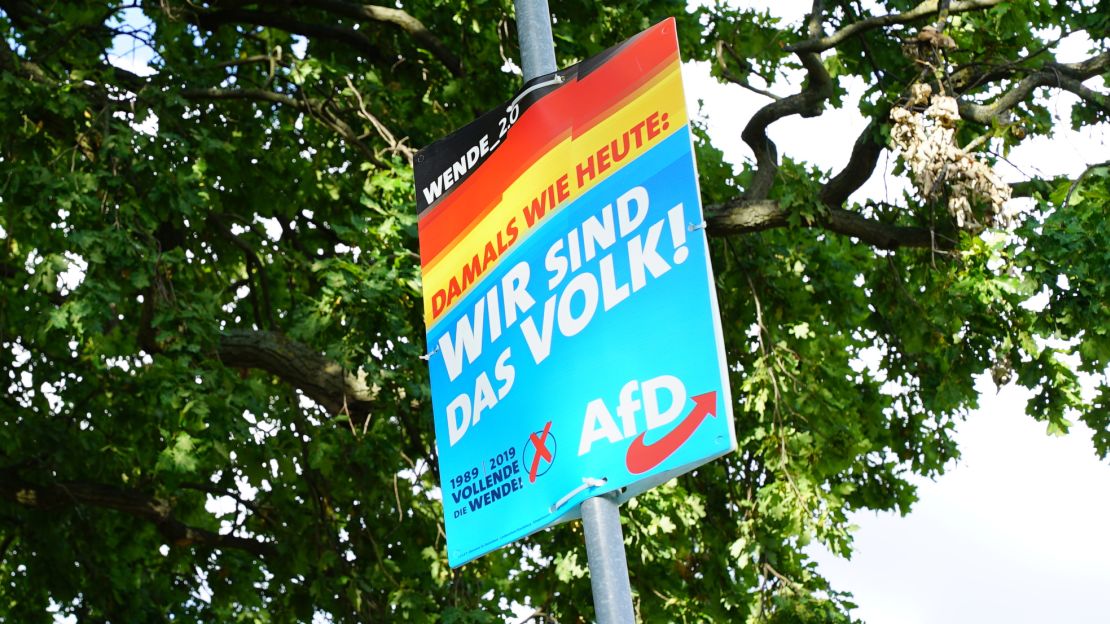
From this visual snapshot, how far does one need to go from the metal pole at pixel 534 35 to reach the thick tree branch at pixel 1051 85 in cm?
423

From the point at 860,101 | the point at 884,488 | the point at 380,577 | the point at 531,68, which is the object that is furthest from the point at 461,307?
the point at 884,488

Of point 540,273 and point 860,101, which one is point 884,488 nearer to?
point 860,101

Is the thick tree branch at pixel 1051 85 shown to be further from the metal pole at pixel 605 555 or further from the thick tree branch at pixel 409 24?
the metal pole at pixel 605 555

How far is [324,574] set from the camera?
1041 centimetres

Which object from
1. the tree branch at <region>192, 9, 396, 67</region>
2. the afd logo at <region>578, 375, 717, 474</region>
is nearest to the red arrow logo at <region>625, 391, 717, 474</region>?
the afd logo at <region>578, 375, 717, 474</region>

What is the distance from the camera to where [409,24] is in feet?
35.0

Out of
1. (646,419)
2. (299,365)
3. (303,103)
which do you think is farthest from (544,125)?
(303,103)

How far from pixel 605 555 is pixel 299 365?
6532mm

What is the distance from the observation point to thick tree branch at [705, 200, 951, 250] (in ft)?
30.2

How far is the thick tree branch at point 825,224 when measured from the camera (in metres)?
9.21

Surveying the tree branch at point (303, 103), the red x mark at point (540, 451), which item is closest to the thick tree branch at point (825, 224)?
the tree branch at point (303, 103)

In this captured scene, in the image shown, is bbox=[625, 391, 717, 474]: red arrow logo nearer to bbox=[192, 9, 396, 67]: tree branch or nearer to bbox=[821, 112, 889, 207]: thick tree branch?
bbox=[821, 112, 889, 207]: thick tree branch

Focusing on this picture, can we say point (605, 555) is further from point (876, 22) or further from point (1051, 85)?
point (876, 22)

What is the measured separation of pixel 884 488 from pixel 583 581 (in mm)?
3127
